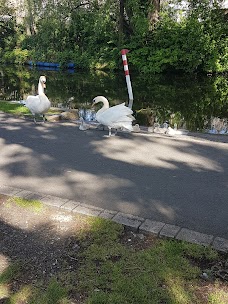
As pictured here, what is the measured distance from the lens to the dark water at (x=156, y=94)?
10773 millimetres

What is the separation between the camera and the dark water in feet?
35.3

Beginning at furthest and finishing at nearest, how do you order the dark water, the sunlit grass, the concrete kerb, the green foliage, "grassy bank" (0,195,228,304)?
the green foliage
the dark water
the sunlit grass
the concrete kerb
"grassy bank" (0,195,228,304)

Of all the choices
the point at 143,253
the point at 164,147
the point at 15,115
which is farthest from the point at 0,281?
the point at 15,115

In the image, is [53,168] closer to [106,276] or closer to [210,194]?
[210,194]

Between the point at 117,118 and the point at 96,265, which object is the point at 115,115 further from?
the point at 96,265

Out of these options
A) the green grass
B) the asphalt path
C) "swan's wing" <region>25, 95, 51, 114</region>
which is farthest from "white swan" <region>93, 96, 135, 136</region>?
the green grass

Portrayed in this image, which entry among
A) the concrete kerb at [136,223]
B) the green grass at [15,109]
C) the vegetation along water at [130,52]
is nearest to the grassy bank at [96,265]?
the concrete kerb at [136,223]

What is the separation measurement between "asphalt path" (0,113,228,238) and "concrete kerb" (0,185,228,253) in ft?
0.54

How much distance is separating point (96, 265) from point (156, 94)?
12439 mm

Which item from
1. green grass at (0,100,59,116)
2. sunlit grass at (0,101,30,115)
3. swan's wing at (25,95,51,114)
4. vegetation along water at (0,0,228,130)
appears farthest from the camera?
vegetation along water at (0,0,228,130)

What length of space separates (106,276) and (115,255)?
303 millimetres

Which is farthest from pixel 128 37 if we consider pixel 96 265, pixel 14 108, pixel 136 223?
pixel 96 265

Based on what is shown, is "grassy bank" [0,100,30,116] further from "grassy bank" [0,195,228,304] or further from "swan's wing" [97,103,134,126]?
"grassy bank" [0,195,228,304]

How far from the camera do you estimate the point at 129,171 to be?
530 cm
